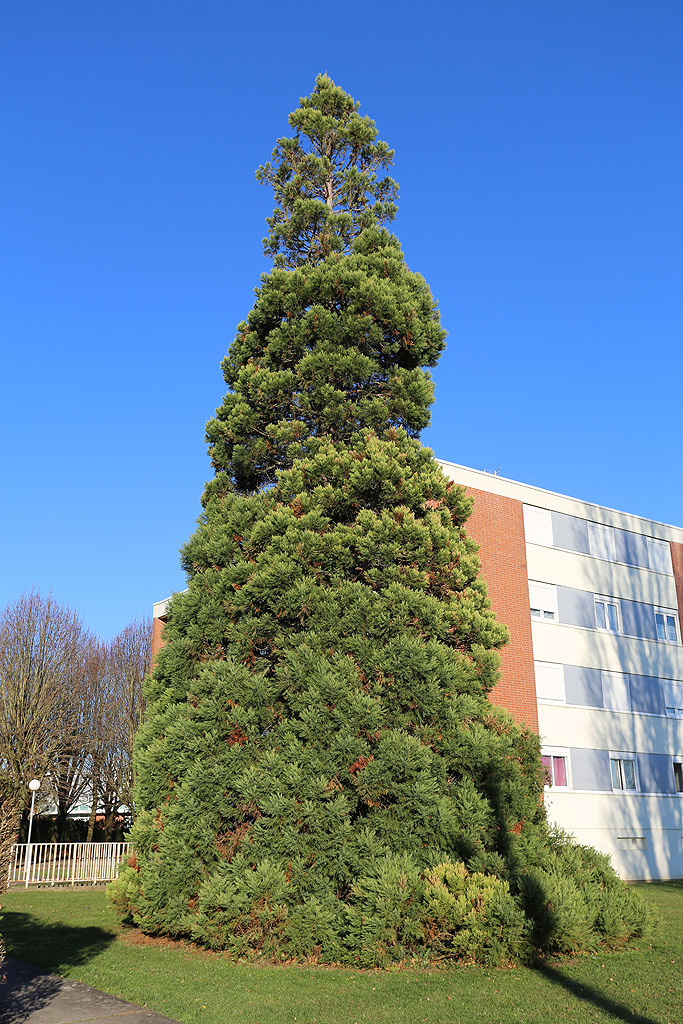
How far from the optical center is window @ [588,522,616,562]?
29.6 metres

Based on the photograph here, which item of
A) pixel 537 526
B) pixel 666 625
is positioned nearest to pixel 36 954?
pixel 537 526

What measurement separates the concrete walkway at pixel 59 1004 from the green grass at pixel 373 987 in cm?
29

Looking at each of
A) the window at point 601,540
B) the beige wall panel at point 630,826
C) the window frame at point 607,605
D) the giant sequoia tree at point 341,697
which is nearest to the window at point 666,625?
the window frame at point 607,605

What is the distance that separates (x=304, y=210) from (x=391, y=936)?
13.5m

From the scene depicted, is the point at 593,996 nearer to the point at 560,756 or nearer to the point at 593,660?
the point at 560,756

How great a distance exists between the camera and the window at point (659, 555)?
31250mm

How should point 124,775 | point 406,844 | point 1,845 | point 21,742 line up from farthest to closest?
point 124,775 < point 21,742 < point 406,844 < point 1,845

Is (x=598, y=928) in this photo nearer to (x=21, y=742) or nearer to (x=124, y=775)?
(x=21, y=742)

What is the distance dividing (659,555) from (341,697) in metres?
23.0

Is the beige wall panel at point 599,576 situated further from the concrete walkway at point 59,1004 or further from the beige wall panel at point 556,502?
the concrete walkway at point 59,1004

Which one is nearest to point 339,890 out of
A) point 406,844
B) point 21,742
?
point 406,844

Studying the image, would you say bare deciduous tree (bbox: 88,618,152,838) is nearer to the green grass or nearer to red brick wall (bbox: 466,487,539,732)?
red brick wall (bbox: 466,487,539,732)

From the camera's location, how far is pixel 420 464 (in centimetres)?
1420

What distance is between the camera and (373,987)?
9.59 m
